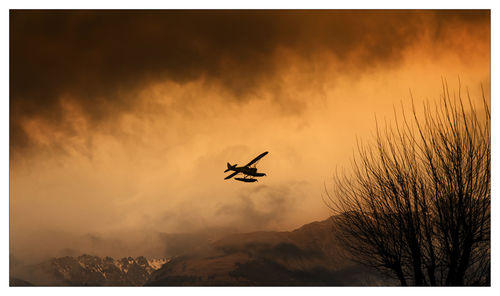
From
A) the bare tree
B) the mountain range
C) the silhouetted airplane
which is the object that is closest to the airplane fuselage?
the silhouetted airplane

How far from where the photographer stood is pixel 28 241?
941cm

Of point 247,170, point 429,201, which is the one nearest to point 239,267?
point 247,170

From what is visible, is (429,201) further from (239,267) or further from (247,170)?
(239,267)

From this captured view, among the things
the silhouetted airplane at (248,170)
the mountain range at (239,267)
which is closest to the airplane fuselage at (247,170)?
the silhouetted airplane at (248,170)

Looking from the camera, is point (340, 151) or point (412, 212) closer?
point (412, 212)

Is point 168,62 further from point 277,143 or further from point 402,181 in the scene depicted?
point 402,181

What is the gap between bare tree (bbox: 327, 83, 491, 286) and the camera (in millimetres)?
7617

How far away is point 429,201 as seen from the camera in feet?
26.1

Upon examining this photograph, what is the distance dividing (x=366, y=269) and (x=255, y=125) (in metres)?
3.91

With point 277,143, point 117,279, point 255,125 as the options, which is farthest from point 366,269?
point 117,279

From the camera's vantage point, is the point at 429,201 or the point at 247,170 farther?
the point at 247,170

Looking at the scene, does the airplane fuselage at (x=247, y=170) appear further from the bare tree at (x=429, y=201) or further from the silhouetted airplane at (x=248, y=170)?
the bare tree at (x=429, y=201)

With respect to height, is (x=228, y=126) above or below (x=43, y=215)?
above

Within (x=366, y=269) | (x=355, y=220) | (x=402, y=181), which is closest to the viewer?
(x=402, y=181)
